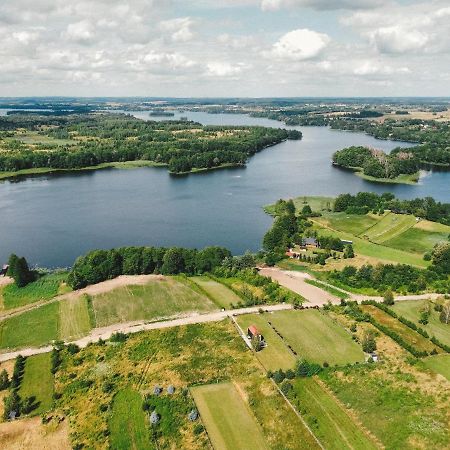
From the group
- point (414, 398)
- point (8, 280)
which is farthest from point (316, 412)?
point (8, 280)

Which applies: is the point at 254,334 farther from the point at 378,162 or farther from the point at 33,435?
the point at 378,162

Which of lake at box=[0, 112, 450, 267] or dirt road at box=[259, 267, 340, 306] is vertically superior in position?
dirt road at box=[259, 267, 340, 306]

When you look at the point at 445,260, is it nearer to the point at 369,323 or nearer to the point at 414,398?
the point at 369,323

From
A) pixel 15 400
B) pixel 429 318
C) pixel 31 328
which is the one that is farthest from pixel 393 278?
pixel 15 400

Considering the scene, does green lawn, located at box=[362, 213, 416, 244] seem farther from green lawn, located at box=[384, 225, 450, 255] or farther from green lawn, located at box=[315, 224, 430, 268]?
green lawn, located at box=[315, 224, 430, 268]

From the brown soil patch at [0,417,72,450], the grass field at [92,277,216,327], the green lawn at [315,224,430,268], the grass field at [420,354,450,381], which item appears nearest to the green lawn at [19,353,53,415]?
the brown soil patch at [0,417,72,450]
